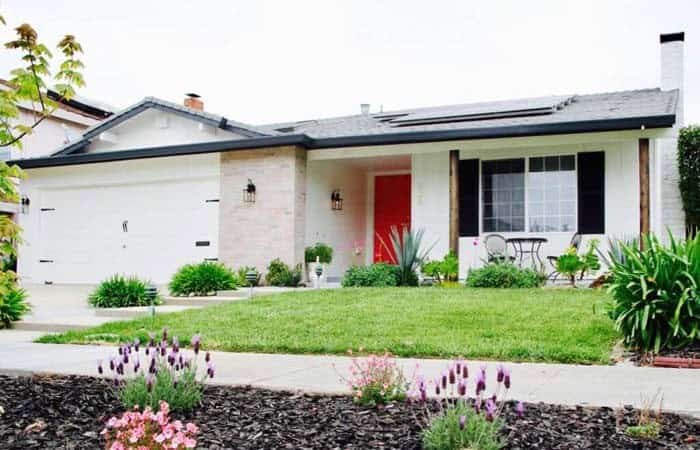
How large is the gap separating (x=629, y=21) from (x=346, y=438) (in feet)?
48.0

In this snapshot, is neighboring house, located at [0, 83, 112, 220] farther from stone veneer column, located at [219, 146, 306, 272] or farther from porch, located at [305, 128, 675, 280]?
porch, located at [305, 128, 675, 280]

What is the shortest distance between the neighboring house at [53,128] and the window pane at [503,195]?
13047mm

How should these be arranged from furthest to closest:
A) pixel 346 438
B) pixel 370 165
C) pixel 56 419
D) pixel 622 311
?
1. pixel 370 165
2. pixel 622 311
3. pixel 56 419
4. pixel 346 438

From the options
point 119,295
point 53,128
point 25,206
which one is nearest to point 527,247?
point 119,295

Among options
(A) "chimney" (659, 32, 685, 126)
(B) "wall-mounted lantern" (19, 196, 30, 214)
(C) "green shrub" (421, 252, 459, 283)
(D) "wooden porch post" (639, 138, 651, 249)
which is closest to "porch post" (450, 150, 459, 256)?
(C) "green shrub" (421, 252, 459, 283)

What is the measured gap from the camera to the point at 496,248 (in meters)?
13.5

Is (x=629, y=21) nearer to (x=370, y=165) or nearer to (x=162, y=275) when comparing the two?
(x=370, y=165)

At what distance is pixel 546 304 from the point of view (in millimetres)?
8953

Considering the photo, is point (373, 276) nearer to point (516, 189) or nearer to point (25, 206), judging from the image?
point (516, 189)

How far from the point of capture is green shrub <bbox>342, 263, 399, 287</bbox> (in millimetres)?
12508

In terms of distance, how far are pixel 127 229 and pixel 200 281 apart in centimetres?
486

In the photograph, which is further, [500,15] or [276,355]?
[500,15]

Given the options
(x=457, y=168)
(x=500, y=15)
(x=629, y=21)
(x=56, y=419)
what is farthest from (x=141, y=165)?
(x=56, y=419)

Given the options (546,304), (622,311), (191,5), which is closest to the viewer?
(622,311)
